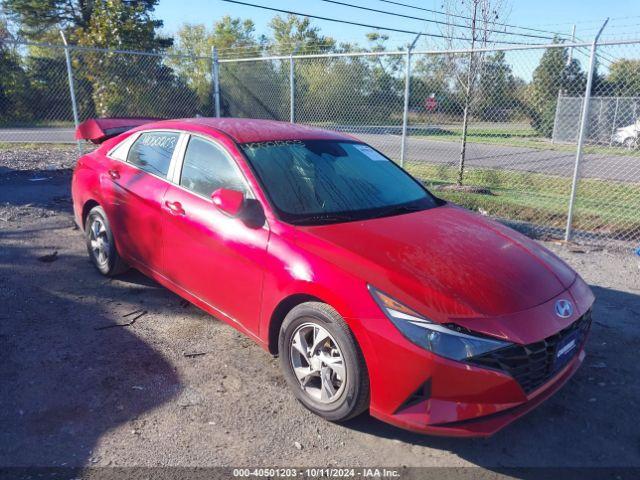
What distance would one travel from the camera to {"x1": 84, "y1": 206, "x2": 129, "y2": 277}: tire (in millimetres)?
4668

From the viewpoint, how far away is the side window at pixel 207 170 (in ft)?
11.6

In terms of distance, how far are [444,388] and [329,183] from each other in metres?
1.75

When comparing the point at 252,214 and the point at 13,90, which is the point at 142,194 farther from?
the point at 13,90

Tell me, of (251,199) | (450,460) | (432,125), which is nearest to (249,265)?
(251,199)

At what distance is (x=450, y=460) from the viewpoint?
2662 millimetres

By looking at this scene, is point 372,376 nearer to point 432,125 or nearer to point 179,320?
point 179,320

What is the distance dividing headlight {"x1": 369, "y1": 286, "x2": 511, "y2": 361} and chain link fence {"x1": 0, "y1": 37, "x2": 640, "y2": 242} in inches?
185

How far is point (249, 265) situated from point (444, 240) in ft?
4.13

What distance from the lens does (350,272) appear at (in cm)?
272

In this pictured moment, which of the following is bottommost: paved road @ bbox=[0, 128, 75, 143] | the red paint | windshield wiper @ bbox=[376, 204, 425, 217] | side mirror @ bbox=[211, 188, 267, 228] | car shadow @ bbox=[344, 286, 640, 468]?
car shadow @ bbox=[344, 286, 640, 468]

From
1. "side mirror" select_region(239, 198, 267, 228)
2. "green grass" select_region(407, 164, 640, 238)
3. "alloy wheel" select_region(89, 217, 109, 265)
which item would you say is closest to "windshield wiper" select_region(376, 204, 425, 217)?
"side mirror" select_region(239, 198, 267, 228)

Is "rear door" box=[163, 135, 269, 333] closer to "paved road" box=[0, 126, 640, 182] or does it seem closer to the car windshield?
the car windshield

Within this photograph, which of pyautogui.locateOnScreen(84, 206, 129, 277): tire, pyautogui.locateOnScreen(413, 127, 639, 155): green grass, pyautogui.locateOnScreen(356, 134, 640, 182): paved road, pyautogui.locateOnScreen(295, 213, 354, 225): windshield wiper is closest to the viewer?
pyautogui.locateOnScreen(295, 213, 354, 225): windshield wiper

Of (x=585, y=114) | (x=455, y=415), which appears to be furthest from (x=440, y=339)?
(x=585, y=114)
